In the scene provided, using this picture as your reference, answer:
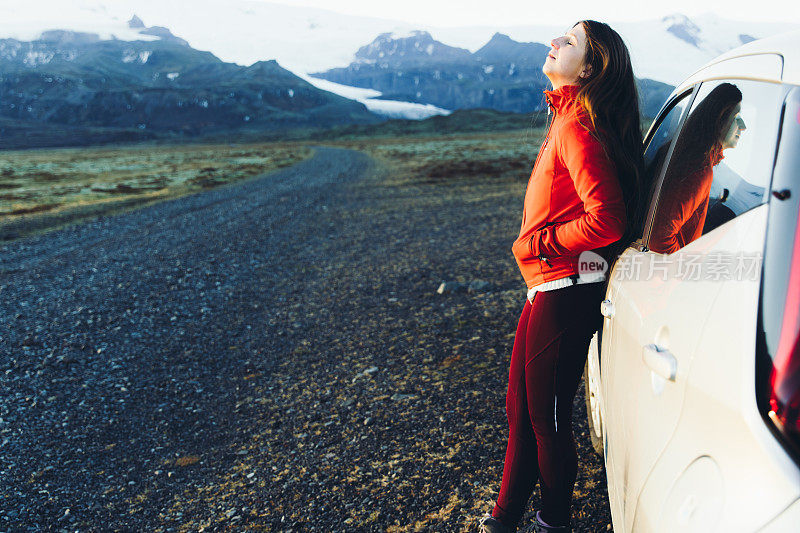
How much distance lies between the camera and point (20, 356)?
5691 mm

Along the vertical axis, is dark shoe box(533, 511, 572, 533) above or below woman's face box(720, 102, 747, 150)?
below

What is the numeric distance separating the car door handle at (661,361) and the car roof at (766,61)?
766 millimetres

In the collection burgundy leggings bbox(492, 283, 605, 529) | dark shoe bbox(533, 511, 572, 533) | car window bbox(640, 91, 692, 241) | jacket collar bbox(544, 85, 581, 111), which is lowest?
dark shoe bbox(533, 511, 572, 533)

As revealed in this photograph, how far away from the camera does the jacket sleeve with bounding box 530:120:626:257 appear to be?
192 cm

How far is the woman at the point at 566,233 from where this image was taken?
6.40 feet

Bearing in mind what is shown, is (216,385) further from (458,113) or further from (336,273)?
(458,113)

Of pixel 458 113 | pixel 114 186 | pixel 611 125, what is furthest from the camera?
pixel 458 113

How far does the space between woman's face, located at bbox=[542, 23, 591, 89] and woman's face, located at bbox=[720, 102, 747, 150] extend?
56 cm

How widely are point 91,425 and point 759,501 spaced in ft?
15.3

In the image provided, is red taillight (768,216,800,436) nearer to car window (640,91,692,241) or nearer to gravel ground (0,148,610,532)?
car window (640,91,692,241)

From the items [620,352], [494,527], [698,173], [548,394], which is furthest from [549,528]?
[698,173]

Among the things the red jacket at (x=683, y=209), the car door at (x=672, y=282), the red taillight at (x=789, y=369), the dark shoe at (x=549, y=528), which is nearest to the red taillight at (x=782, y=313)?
the red taillight at (x=789, y=369)

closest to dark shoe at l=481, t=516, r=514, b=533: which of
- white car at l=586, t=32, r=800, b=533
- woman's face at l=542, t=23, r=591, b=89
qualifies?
white car at l=586, t=32, r=800, b=533

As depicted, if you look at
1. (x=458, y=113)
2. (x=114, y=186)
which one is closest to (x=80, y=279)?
(x=114, y=186)
